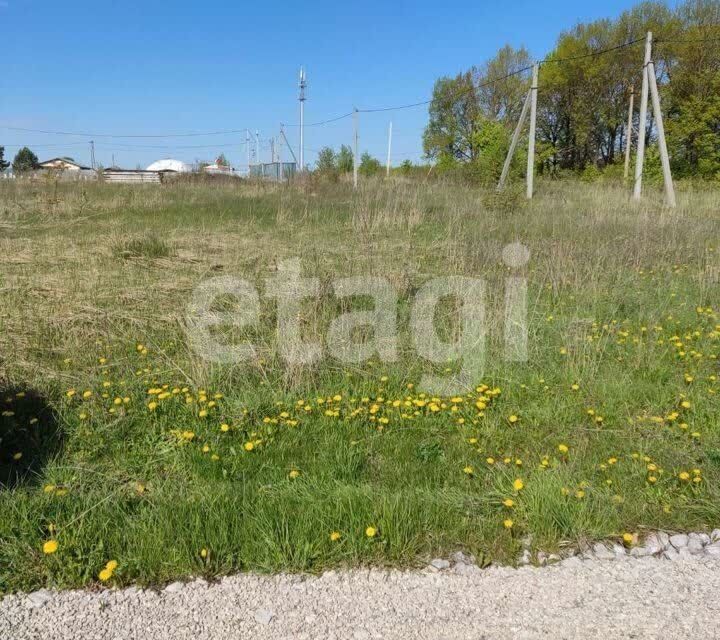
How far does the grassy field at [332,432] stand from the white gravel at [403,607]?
12 centimetres

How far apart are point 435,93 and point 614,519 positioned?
4982cm

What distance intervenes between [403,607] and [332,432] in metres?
1.51

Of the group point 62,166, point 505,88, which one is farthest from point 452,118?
point 62,166

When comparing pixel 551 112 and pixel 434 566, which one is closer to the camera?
pixel 434 566

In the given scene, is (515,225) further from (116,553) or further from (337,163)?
(337,163)

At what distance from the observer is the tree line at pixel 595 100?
30562mm

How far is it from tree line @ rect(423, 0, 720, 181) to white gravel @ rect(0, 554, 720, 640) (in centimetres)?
2103

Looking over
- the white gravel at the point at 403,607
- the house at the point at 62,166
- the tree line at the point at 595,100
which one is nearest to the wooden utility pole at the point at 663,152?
the tree line at the point at 595,100

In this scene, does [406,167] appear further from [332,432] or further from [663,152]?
[332,432]

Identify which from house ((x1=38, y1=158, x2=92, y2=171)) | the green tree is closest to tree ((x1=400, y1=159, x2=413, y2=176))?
the green tree

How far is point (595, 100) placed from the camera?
37.6 meters

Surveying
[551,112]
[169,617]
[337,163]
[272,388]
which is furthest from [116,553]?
[551,112]

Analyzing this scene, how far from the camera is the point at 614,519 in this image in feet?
8.71

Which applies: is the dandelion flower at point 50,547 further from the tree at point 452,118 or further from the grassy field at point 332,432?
the tree at point 452,118
